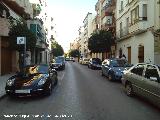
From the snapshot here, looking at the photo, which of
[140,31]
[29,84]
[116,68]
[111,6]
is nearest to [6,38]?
[116,68]

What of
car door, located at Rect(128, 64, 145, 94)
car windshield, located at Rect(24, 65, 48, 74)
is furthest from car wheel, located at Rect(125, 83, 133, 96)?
car windshield, located at Rect(24, 65, 48, 74)

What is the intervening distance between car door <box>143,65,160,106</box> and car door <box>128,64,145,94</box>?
1.12 feet

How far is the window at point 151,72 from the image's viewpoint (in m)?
9.09

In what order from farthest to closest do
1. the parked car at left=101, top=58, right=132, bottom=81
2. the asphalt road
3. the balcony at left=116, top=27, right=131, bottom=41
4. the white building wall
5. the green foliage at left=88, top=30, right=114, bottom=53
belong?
the green foliage at left=88, top=30, right=114, bottom=53 < the balcony at left=116, top=27, right=131, bottom=41 < the white building wall < the parked car at left=101, top=58, right=132, bottom=81 < the asphalt road

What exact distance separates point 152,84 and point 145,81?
2.22ft

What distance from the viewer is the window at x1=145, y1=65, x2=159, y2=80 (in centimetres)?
909

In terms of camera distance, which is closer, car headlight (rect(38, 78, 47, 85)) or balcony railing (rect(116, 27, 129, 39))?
car headlight (rect(38, 78, 47, 85))

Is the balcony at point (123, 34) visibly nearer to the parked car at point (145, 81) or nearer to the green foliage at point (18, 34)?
the green foliage at point (18, 34)

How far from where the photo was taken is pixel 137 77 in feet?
33.9

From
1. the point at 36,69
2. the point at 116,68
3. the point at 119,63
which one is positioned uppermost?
the point at 119,63

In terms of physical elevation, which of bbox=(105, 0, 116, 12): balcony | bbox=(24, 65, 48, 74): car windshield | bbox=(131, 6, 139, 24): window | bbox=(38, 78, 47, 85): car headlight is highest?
bbox=(105, 0, 116, 12): balcony

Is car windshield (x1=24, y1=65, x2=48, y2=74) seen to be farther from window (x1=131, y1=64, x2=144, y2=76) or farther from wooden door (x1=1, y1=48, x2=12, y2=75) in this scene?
wooden door (x1=1, y1=48, x2=12, y2=75)

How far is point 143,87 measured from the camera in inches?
375

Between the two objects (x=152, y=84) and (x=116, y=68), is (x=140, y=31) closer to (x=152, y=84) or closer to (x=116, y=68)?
(x=116, y=68)
